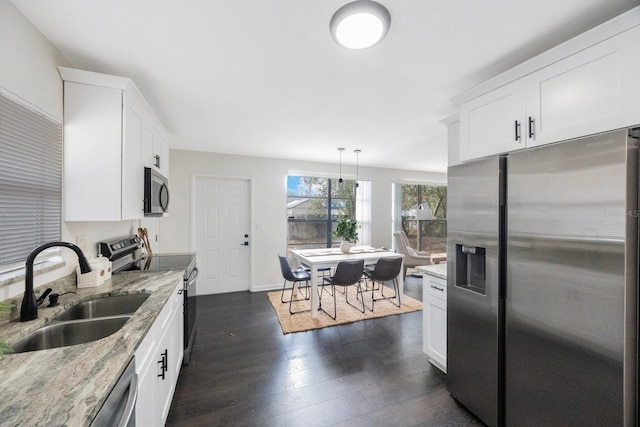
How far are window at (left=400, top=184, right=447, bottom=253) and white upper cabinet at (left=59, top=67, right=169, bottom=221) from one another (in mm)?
5306

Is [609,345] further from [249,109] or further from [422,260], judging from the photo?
[422,260]

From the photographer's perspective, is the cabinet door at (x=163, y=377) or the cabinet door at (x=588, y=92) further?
the cabinet door at (x=163, y=377)

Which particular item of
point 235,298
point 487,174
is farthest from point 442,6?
point 235,298

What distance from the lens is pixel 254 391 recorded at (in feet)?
6.47

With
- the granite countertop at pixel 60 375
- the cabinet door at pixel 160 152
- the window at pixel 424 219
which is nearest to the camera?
the granite countertop at pixel 60 375

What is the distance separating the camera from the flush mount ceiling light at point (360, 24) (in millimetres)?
1195

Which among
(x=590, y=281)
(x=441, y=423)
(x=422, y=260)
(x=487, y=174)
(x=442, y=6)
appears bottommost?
(x=441, y=423)

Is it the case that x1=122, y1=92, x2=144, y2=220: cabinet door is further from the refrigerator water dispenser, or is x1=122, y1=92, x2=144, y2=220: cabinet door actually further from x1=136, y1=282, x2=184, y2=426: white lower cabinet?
the refrigerator water dispenser

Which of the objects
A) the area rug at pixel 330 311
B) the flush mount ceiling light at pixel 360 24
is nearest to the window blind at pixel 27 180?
the flush mount ceiling light at pixel 360 24

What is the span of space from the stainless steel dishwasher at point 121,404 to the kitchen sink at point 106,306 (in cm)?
81

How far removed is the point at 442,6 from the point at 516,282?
1531 millimetres

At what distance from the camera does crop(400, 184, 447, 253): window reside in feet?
20.2

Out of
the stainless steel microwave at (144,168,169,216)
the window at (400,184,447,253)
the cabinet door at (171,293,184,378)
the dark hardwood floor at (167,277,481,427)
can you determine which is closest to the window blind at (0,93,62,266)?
the stainless steel microwave at (144,168,169,216)

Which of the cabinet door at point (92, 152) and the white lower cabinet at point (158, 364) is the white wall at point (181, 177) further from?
the white lower cabinet at point (158, 364)
